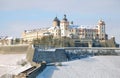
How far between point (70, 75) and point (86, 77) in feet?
3.93

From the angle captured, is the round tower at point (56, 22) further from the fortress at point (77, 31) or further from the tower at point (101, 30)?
the tower at point (101, 30)

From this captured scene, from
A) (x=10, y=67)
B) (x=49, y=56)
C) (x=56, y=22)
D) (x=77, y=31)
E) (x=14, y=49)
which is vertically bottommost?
(x=10, y=67)

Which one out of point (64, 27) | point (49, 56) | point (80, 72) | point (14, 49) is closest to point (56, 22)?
point (64, 27)

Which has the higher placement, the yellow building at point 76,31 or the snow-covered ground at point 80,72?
the yellow building at point 76,31

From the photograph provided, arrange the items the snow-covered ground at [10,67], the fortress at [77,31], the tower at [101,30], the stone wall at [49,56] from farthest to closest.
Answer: the tower at [101,30] → the fortress at [77,31] → the stone wall at [49,56] → the snow-covered ground at [10,67]

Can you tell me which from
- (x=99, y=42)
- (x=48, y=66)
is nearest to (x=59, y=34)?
(x=99, y=42)

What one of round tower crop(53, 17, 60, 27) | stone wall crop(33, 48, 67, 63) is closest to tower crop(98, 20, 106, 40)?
round tower crop(53, 17, 60, 27)

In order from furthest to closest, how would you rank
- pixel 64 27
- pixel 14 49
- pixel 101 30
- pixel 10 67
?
pixel 101 30
pixel 64 27
pixel 14 49
pixel 10 67

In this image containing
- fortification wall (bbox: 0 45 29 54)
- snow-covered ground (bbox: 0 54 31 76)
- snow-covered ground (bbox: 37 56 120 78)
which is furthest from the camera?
fortification wall (bbox: 0 45 29 54)

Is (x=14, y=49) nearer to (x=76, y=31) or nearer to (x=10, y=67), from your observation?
(x=10, y=67)

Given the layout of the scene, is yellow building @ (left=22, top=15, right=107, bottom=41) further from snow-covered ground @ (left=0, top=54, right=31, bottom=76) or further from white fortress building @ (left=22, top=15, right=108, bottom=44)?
snow-covered ground @ (left=0, top=54, right=31, bottom=76)

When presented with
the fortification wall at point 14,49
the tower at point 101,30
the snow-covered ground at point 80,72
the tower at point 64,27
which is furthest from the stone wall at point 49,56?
the tower at point 101,30

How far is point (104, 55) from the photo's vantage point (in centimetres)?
5412

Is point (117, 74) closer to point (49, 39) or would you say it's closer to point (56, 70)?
point (56, 70)
